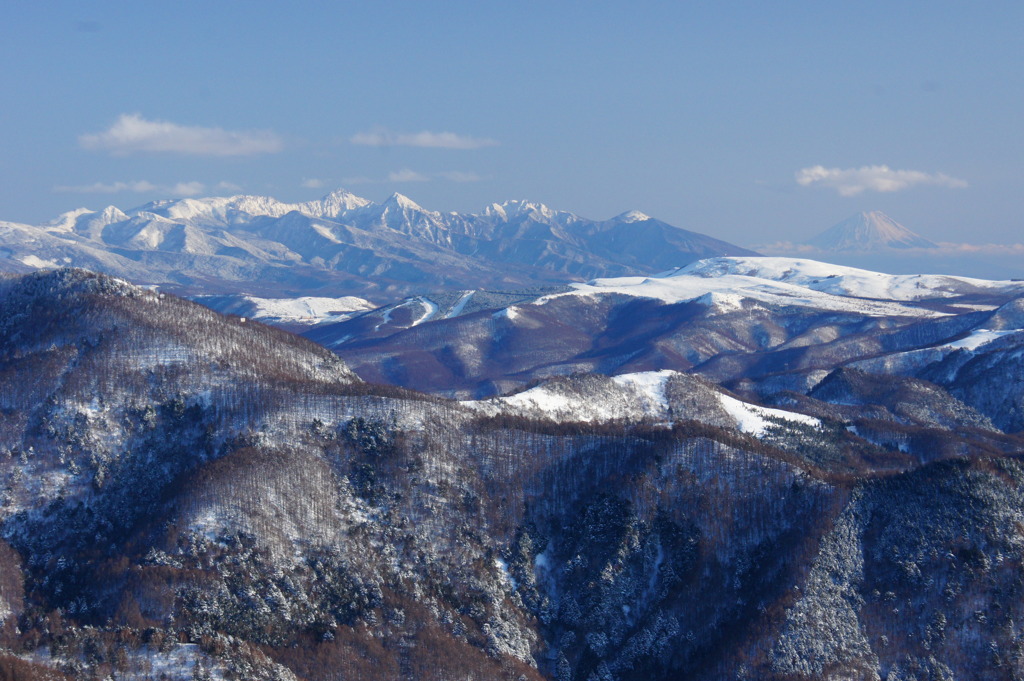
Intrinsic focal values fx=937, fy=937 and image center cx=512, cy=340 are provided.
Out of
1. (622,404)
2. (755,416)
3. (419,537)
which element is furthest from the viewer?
(622,404)

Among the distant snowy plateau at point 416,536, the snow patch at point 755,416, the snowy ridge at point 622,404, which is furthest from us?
the snow patch at point 755,416

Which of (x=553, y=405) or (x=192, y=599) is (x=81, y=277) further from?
(x=553, y=405)

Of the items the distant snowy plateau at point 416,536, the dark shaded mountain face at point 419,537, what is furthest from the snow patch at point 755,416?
the dark shaded mountain face at point 419,537

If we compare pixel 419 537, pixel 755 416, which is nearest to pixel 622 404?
pixel 755 416

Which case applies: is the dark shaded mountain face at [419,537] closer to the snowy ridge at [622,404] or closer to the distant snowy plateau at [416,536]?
the distant snowy plateau at [416,536]

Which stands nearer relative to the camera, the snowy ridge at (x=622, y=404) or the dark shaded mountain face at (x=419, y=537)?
the dark shaded mountain face at (x=419, y=537)

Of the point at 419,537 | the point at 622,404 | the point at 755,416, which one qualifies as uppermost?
the point at 622,404

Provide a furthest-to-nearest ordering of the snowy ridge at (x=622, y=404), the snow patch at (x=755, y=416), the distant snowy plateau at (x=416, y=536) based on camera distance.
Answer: the snow patch at (x=755, y=416)
the snowy ridge at (x=622, y=404)
the distant snowy plateau at (x=416, y=536)

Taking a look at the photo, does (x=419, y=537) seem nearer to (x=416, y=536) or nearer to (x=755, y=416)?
(x=416, y=536)

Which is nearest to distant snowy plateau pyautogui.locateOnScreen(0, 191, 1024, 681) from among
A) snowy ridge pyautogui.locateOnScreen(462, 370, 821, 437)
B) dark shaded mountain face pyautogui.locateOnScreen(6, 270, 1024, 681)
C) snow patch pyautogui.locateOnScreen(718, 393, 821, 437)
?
dark shaded mountain face pyautogui.locateOnScreen(6, 270, 1024, 681)

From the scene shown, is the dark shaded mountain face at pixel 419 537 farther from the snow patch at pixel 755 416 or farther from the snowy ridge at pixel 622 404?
the snow patch at pixel 755 416
